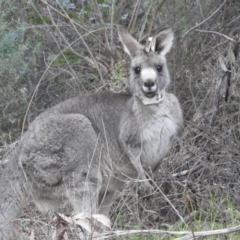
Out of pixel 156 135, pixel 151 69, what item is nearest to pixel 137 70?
pixel 151 69

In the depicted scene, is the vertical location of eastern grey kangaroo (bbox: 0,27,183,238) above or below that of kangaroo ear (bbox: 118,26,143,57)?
below

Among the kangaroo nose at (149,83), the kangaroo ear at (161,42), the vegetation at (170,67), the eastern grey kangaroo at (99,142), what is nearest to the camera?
the eastern grey kangaroo at (99,142)

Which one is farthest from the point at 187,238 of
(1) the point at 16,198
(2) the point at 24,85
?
(2) the point at 24,85

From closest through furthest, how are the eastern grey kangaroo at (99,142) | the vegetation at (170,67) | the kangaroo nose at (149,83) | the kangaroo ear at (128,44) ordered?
the eastern grey kangaroo at (99,142) < the kangaroo nose at (149,83) < the kangaroo ear at (128,44) < the vegetation at (170,67)

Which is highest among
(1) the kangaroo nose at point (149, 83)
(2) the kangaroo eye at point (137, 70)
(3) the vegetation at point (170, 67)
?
(2) the kangaroo eye at point (137, 70)

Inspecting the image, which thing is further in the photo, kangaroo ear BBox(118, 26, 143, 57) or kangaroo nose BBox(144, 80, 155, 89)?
kangaroo ear BBox(118, 26, 143, 57)

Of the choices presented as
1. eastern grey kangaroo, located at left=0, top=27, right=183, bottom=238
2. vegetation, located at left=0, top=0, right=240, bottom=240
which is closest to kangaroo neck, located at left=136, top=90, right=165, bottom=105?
eastern grey kangaroo, located at left=0, top=27, right=183, bottom=238

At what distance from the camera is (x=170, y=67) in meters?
7.49

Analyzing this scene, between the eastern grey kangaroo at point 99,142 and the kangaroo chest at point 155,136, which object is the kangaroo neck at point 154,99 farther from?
the kangaroo chest at point 155,136

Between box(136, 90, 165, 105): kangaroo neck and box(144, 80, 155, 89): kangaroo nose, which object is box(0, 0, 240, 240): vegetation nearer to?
box(136, 90, 165, 105): kangaroo neck

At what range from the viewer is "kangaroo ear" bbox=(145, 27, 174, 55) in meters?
5.91

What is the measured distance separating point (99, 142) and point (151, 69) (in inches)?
28.4

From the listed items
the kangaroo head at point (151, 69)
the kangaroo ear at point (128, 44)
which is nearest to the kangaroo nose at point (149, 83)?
the kangaroo head at point (151, 69)

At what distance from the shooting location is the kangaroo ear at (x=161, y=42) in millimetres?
5914
